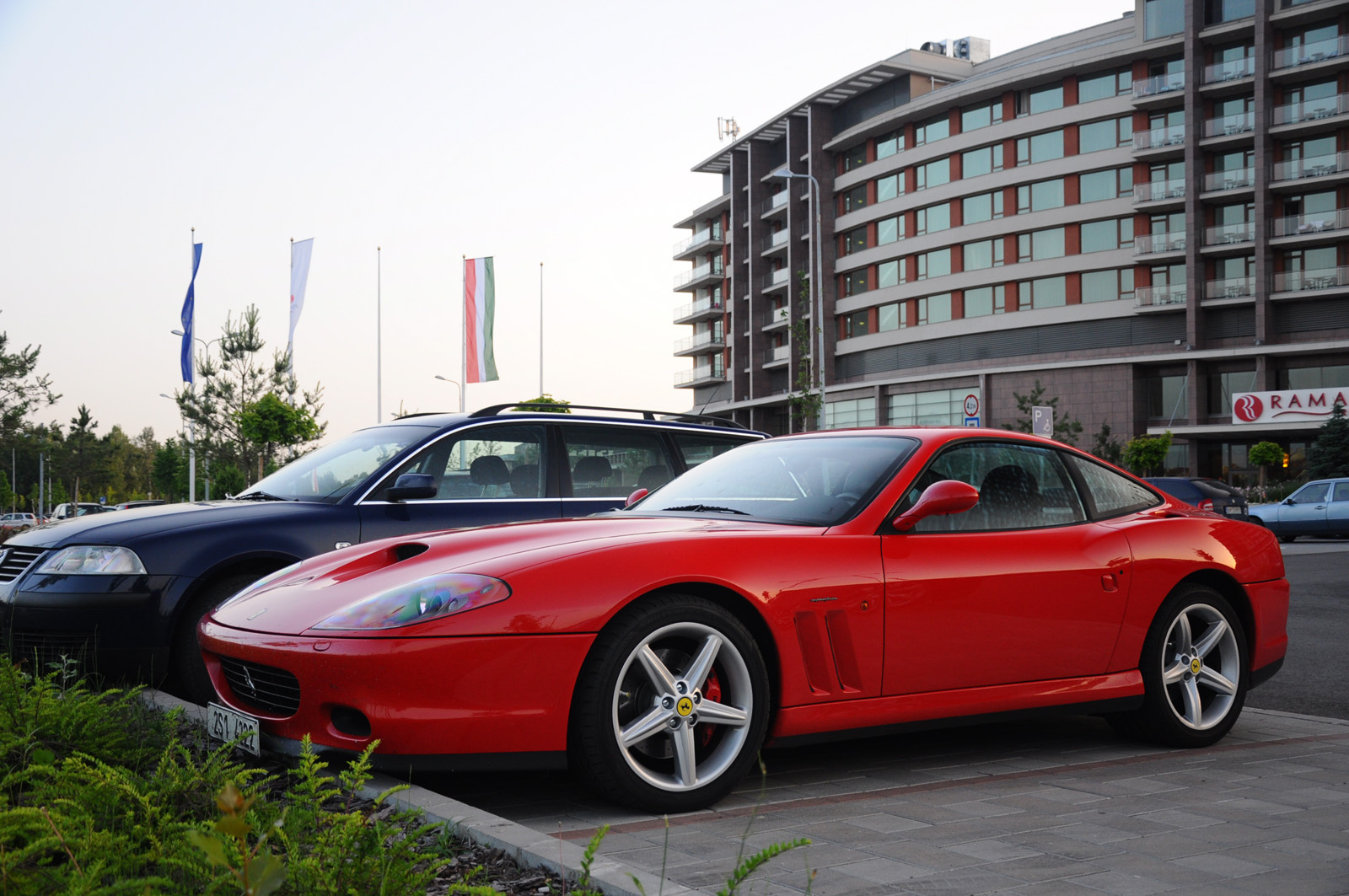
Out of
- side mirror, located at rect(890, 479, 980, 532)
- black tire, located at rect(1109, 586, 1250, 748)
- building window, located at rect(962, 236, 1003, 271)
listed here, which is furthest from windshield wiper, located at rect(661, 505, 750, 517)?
building window, located at rect(962, 236, 1003, 271)

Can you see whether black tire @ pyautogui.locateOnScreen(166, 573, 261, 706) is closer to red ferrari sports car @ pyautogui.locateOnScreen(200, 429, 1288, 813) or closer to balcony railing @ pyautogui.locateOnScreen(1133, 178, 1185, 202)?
red ferrari sports car @ pyautogui.locateOnScreen(200, 429, 1288, 813)

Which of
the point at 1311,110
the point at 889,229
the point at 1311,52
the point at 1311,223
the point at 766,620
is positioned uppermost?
the point at 1311,52

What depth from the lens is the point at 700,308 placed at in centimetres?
8612

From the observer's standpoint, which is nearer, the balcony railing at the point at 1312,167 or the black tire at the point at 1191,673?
the black tire at the point at 1191,673

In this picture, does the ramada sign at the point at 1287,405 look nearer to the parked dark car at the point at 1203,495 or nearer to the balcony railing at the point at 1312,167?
the balcony railing at the point at 1312,167

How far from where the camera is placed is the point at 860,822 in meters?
3.68

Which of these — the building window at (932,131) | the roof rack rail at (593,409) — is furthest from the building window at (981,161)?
the roof rack rail at (593,409)

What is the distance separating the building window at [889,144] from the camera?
6381 cm

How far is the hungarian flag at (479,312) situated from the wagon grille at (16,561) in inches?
1337

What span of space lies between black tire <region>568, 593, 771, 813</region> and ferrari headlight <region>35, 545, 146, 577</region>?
3159mm

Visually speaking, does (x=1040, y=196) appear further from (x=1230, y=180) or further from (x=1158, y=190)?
(x=1230, y=180)

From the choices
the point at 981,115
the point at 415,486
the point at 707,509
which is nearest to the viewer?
the point at 707,509

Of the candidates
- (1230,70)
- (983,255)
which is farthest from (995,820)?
(983,255)

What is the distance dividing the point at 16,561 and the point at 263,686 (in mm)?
3002
